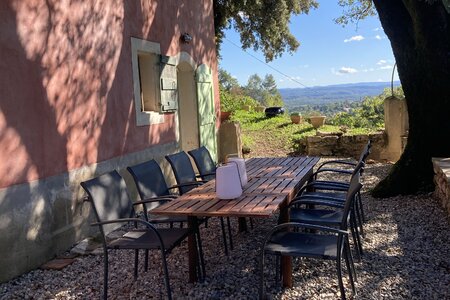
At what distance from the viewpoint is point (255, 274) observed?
319 centimetres

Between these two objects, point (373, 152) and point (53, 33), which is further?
point (373, 152)

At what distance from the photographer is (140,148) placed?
18.5ft

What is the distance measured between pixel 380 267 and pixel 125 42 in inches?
156

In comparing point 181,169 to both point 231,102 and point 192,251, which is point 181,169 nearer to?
point 192,251

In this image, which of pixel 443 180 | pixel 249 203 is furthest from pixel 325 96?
pixel 249 203

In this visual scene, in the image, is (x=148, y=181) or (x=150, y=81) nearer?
(x=148, y=181)

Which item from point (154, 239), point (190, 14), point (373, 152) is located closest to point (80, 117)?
point (154, 239)

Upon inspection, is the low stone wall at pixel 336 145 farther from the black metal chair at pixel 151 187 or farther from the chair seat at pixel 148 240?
the chair seat at pixel 148 240

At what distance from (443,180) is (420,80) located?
1368 mm

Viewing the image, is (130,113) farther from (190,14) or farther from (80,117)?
(190,14)

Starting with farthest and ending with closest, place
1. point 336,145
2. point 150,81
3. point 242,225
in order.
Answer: point 336,145 < point 150,81 < point 242,225

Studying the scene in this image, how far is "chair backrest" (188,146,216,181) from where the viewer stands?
4.45 metres

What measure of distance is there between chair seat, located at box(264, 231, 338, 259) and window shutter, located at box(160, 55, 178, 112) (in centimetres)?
380

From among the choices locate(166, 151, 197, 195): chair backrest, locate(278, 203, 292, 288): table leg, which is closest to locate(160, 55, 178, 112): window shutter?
locate(166, 151, 197, 195): chair backrest
